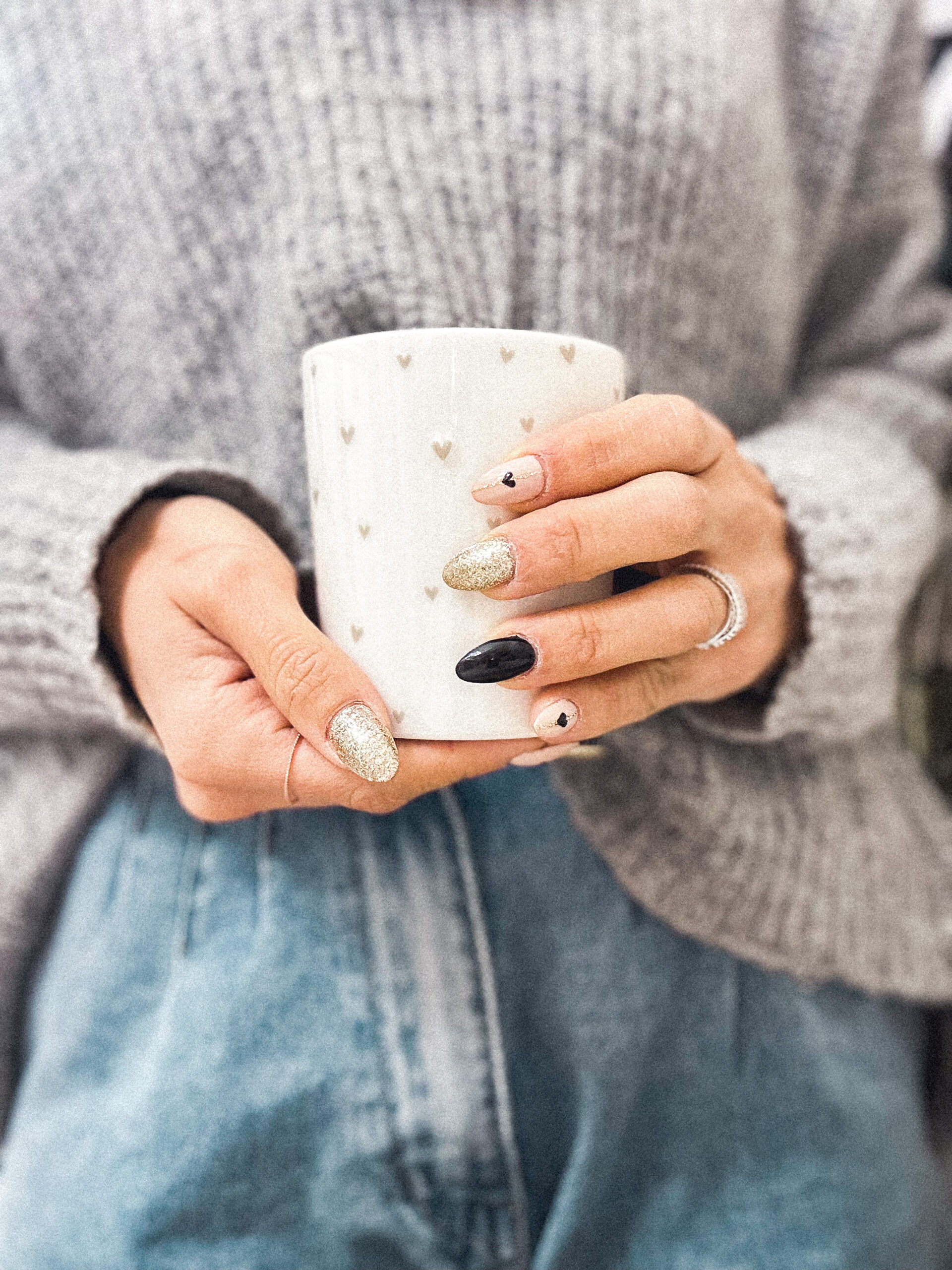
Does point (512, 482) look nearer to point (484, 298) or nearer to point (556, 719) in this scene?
point (556, 719)

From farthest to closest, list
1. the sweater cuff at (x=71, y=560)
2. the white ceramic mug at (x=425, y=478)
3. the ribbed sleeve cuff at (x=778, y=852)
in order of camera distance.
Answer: the ribbed sleeve cuff at (x=778, y=852)
the sweater cuff at (x=71, y=560)
the white ceramic mug at (x=425, y=478)

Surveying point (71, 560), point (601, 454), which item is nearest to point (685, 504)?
point (601, 454)

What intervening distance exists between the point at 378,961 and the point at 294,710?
10.1 inches

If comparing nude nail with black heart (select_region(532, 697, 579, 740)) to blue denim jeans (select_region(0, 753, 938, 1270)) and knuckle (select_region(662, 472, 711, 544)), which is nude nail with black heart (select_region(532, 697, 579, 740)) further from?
blue denim jeans (select_region(0, 753, 938, 1270))

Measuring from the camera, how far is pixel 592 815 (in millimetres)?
571

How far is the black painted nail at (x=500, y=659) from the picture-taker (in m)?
0.34

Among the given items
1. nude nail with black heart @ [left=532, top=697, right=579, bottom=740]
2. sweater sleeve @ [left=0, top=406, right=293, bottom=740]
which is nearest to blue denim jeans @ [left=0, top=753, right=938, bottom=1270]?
sweater sleeve @ [left=0, top=406, right=293, bottom=740]

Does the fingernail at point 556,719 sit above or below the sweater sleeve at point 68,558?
above

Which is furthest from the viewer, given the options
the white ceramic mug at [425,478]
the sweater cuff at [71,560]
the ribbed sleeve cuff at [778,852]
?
the ribbed sleeve cuff at [778,852]

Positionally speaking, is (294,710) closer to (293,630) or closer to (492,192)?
(293,630)

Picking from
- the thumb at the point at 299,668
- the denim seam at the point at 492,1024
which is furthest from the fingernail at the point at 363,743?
the denim seam at the point at 492,1024

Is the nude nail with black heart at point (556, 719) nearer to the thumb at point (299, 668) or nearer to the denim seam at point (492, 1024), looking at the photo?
the thumb at point (299, 668)

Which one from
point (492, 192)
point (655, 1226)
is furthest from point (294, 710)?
point (655, 1226)

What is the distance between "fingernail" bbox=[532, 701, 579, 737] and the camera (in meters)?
0.36
